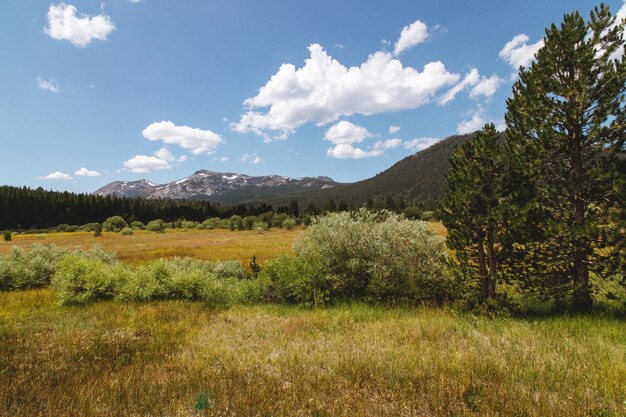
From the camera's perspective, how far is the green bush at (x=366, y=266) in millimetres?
12938

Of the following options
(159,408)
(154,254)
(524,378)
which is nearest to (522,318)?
(524,378)

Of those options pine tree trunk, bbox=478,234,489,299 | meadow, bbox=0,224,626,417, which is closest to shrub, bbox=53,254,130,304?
meadow, bbox=0,224,626,417

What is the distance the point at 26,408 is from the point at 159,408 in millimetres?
1909

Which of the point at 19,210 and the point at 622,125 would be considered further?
the point at 19,210

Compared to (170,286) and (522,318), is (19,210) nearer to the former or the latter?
(170,286)

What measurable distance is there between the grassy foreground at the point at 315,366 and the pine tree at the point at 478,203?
1.80 meters

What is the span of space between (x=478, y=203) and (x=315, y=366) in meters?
7.29

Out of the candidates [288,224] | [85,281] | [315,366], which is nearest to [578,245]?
[315,366]

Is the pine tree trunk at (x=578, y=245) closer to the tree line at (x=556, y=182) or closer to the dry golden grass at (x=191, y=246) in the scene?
the tree line at (x=556, y=182)

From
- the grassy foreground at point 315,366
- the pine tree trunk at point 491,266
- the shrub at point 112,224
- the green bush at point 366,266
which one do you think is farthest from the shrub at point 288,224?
the pine tree trunk at point 491,266

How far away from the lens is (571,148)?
980cm

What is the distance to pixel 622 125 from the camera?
916cm

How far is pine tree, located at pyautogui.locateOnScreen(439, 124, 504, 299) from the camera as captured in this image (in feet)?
31.9

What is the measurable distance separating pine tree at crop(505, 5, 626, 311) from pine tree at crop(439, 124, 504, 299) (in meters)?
0.96
